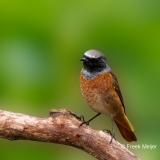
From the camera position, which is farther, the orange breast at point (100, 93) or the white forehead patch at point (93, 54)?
the orange breast at point (100, 93)

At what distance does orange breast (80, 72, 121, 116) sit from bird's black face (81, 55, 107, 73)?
7cm

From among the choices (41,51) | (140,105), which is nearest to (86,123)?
(140,105)

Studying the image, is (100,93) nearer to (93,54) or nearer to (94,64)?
(94,64)

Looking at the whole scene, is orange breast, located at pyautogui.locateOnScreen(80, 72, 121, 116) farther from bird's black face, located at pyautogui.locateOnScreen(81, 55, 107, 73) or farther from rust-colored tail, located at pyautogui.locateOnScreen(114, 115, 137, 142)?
rust-colored tail, located at pyautogui.locateOnScreen(114, 115, 137, 142)

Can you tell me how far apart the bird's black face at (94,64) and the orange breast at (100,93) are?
0.23 feet

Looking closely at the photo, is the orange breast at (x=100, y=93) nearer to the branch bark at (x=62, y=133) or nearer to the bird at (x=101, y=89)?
the bird at (x=101, y=89)

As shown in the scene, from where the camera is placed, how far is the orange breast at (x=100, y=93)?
414 cm

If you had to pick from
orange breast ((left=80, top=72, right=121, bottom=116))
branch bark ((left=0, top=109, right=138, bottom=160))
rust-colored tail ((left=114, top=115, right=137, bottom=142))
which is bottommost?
branch bark ((left=0, top=109, right=138, bottom=160))

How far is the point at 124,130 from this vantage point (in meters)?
4.37

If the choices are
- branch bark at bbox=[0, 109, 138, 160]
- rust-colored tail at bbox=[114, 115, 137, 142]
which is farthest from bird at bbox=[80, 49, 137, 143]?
branch bark at bbox=[0, 109, 138, 160]

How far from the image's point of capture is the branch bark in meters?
3.45

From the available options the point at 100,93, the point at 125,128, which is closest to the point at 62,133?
the point at 100,93

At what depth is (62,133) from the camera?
11.6 ft

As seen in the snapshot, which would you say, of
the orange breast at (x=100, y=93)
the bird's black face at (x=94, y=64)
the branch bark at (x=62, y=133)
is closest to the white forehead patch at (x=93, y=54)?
the bird's black face at (x=94, y=64)
